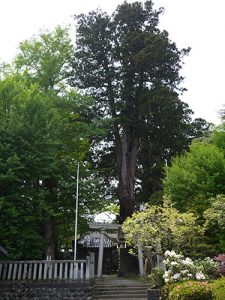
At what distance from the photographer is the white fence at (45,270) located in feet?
44.3

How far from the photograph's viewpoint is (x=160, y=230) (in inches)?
524

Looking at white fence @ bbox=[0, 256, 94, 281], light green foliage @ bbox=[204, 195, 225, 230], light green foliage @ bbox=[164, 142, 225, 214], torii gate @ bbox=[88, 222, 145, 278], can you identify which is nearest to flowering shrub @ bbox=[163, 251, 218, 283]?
light green foliage @ bbox=[204, 195, 225, 230]

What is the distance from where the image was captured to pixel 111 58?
83.7 ft

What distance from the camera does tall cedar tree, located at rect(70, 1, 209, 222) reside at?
23.4m

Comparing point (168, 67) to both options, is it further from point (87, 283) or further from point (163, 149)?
point (87, 283)

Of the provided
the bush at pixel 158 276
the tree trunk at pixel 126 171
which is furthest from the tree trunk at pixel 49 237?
the tree trunk at pixel 126 171

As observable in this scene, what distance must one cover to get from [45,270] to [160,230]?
15.0ft

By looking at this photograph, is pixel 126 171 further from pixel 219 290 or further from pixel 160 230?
pixel 219 290

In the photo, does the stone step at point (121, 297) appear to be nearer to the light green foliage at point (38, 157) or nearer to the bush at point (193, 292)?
the light green foliage at point (38, 157)

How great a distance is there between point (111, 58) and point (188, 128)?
7.44 m

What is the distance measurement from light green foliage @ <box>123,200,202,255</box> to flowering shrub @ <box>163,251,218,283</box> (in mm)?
1652

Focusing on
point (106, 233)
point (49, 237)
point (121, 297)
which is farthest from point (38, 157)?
point (106, 233)

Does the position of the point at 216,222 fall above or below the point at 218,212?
below

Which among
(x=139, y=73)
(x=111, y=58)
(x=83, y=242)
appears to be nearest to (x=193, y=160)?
(x=139, y=73)
